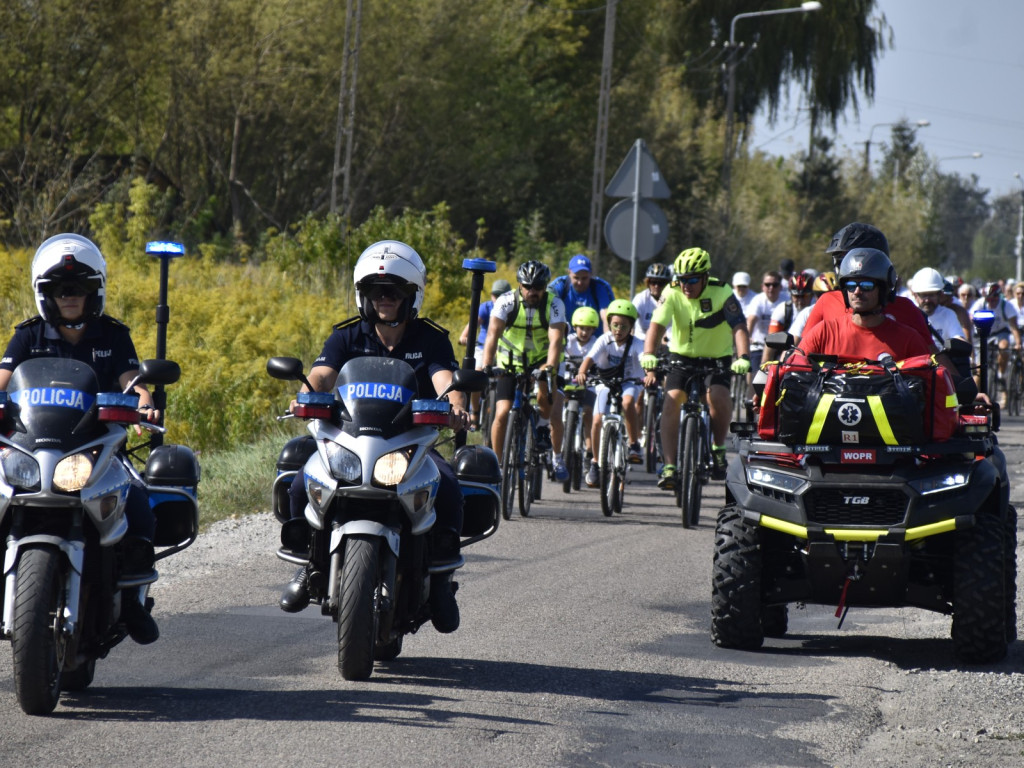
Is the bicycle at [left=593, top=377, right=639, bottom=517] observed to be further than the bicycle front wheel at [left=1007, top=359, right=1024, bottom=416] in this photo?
No

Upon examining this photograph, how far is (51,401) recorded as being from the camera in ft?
19.1

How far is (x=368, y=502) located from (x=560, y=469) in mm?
8097

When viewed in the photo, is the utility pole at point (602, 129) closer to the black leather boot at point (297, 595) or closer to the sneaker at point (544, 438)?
the sneaker at point (544, 438)

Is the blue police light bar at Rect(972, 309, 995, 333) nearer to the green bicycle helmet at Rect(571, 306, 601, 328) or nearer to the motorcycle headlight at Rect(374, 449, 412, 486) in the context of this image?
the motorcycle headlight at Rect(374, 449, 412, 486)

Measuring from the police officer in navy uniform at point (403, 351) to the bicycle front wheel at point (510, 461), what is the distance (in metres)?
5.39

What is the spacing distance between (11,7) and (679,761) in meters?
Answer: 27.5

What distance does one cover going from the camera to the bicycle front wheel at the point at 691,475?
486 inches

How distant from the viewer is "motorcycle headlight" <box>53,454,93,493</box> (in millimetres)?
5676

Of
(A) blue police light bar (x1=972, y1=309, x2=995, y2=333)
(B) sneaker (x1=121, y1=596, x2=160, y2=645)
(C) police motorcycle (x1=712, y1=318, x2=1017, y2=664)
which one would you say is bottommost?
(B) sneaker (x1=121, y1=596, x2=160, y2=645)

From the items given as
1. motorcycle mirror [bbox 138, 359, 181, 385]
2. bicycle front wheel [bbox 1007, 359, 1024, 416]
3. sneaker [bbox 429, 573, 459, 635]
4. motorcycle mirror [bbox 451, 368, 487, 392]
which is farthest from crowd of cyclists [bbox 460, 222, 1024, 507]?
bicycle front wheel [bbox 1007, 359, 1024, 416]

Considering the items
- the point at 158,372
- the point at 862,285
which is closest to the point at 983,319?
the point at 862,285

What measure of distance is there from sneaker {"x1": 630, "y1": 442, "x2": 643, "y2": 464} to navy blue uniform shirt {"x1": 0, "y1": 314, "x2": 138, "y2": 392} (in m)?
6.93

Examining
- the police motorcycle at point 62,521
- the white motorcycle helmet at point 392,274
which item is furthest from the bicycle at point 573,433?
the police motorcycle at point 62,521

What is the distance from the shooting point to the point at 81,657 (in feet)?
19.4
